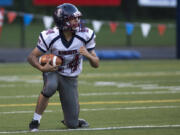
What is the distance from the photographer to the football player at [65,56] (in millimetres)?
8141

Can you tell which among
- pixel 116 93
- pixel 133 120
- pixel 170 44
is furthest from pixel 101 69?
pixel 170 44

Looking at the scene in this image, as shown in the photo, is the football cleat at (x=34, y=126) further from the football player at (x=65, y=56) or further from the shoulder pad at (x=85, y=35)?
the shoulder pad at (x=85, y=35)

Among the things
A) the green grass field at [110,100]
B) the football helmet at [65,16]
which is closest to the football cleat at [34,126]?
the green grass field at [110,100]

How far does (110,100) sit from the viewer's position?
37.1 feet

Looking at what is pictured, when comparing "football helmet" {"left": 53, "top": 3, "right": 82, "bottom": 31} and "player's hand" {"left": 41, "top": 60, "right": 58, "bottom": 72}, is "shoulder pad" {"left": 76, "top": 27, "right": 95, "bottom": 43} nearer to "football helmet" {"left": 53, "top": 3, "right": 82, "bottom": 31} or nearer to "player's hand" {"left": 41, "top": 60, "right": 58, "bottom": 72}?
"football helmet" {"left": 53, "top": 3, "right": 82, "bottom": 31}

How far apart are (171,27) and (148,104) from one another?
25.7 meters

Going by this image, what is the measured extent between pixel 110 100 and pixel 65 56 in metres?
3.13

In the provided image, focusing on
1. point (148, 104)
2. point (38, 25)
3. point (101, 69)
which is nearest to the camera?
point (148, 104)

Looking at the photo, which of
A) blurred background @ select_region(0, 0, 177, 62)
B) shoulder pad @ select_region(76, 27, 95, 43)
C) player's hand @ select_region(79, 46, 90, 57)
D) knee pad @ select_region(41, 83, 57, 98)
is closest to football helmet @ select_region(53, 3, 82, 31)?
shoulder pad @ select_region(76, 27, 95, 43)

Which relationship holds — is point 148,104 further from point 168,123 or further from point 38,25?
point 38,25

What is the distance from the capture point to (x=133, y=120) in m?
9.00

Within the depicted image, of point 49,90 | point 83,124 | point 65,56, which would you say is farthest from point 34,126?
point 65,56

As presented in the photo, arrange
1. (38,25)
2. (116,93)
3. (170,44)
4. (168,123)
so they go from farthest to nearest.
Answer: (38,25), (170,44), (116,93), (168,123)

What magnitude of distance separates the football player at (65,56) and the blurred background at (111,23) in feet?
40.4
